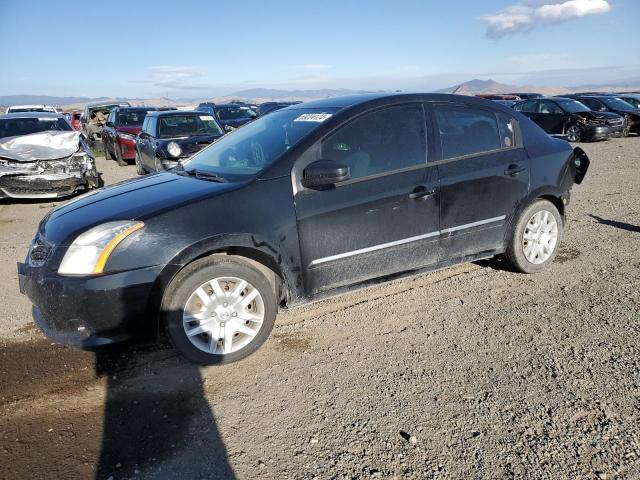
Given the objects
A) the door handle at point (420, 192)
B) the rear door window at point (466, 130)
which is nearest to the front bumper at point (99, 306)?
the door handle at point (420, 192)

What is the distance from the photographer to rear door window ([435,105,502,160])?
3.92 metres

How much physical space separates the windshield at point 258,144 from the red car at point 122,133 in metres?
9.62

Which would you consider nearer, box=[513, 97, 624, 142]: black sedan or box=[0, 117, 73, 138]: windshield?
box=[0, 117, 73, 138]: windshield

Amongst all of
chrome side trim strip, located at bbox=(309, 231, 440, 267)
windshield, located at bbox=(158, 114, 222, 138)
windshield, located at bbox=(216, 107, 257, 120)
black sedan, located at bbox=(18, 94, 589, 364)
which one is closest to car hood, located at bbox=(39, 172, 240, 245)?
black sedan, located at bbox=(18, 94, 589, 364)

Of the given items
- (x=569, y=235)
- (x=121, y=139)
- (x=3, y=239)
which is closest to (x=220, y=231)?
(x=569, y=235)

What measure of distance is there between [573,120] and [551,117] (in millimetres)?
762

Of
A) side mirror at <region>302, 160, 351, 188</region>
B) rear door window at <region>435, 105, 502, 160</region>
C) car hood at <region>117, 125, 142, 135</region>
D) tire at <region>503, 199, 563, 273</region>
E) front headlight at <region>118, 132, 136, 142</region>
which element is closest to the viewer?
side mirror at <region>302, 160, 351, 188</region>

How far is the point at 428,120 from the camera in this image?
386 centimetres

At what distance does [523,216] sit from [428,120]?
1279 millimetres

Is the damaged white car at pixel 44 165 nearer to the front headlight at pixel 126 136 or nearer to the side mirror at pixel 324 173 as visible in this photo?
the front headlight at pixel 126 136

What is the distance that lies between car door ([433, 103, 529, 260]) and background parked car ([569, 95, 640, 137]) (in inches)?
598

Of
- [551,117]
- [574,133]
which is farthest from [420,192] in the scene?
[551,117]

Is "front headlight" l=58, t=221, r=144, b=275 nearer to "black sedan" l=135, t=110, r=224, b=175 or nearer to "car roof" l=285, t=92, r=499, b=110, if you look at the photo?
"car roof" l=285, t=92, r=499, b=110

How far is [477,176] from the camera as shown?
13.0ft
